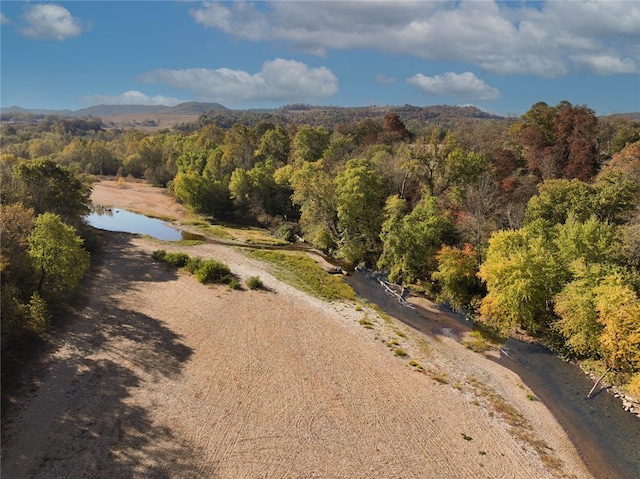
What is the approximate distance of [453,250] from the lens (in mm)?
38344

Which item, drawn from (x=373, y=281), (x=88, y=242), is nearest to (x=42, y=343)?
(x=88, y=242)

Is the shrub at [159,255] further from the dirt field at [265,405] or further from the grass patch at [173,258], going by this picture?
the dirt field at [265,405]

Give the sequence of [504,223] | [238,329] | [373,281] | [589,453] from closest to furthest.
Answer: [589,453] → [238,329] → [504,223] → [373,281]

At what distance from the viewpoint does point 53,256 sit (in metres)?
31.1

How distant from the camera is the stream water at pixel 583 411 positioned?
21.5m

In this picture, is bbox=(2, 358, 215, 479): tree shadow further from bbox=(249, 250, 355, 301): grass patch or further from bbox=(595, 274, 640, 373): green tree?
bbox=(595, 274, 640, 373): green tree

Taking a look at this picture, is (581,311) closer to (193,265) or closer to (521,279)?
(521,279)

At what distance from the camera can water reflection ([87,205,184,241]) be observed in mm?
65312

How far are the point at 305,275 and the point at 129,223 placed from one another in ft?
136

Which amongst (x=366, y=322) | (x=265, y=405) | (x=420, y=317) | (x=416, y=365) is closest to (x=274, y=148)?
(x=420, y=317)

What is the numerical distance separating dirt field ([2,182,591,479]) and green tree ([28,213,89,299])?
303cm

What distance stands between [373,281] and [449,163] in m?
17.4

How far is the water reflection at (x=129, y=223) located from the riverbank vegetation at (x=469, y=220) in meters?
8.49

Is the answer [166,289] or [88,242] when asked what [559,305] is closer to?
[166,289]
